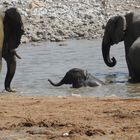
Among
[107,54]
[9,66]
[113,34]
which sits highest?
[113,34]

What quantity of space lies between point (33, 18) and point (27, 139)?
25322 millimetres

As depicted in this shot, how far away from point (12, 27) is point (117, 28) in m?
4.35

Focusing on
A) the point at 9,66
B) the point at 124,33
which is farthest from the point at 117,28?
the point at 9,66

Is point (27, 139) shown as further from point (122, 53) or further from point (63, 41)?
point (63, 41)

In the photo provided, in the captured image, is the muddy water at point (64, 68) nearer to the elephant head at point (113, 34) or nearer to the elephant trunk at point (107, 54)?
the elephant trunk at point (107, 54)

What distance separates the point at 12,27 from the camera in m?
15.4

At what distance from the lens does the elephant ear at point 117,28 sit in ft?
61.7

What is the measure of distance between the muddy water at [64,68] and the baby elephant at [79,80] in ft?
0.55

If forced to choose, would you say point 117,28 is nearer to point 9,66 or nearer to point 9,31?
point 9,66

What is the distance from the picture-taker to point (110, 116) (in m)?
9.88

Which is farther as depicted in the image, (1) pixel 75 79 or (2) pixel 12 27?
(1) pixel 75 79

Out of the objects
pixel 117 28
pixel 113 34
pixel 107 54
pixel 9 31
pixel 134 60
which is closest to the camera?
pixel 9 31

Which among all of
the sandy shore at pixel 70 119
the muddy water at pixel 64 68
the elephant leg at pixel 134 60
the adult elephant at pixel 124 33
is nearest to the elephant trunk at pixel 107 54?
the adult elephant at pixel 124 33

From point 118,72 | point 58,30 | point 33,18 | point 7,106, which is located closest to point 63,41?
point 58,30
